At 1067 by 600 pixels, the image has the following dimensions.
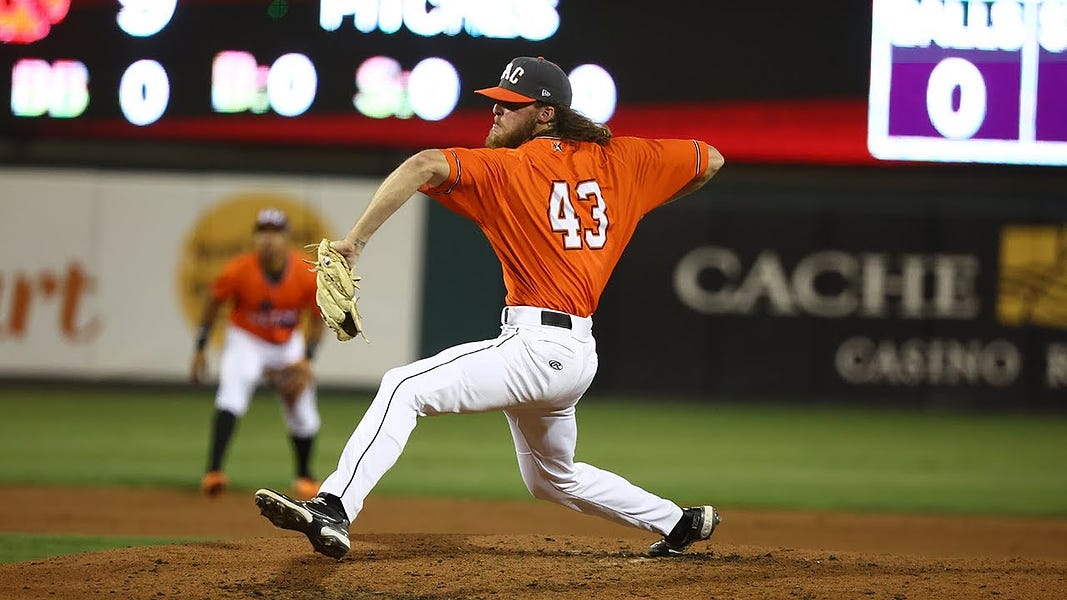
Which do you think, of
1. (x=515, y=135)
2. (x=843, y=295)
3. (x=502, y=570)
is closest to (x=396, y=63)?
(x=843, y=295)

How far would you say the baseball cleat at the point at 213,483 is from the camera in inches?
249

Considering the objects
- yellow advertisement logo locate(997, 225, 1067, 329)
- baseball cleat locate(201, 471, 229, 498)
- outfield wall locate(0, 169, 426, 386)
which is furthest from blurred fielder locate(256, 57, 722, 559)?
yellow advertisement logo locate(997, 225, 1067, 329)

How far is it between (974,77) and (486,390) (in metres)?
6.49

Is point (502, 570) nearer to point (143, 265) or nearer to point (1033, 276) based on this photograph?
point (143, 265)

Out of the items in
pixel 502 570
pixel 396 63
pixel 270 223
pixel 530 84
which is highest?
pixel 396 63

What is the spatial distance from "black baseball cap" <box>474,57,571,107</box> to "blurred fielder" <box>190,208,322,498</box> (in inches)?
123

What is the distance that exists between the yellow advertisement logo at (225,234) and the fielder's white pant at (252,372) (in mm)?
4112

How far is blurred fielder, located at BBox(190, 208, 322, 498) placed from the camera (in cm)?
665

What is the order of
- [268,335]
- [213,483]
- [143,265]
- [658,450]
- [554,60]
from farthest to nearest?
[143,265], [554,60], [658,450], [268,335], [213,483]

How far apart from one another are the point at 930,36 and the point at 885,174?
7.47 feet

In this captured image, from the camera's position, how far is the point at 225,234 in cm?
1094

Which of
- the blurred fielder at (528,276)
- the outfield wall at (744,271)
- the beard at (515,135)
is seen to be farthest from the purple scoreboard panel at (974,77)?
the beard at (515,135)

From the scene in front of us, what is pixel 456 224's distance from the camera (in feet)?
37.0

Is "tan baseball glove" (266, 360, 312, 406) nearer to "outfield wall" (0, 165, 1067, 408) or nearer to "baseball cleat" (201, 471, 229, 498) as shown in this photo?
"baseball cleat" (201, 471, 229, 498)
